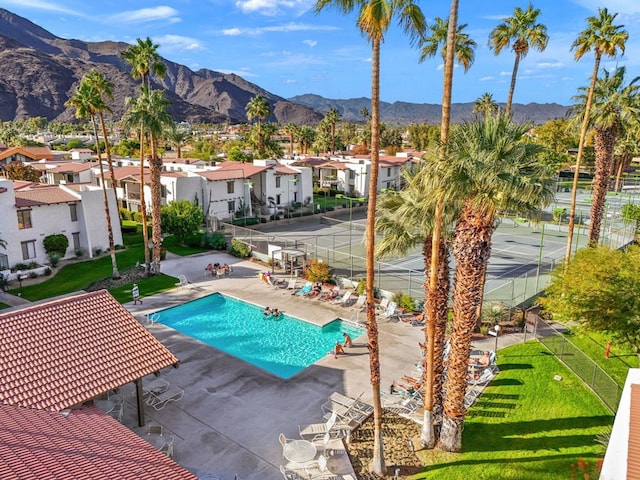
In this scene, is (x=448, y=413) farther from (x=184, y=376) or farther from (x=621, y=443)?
(x=184, y=376)

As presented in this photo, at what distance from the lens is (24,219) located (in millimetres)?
31516

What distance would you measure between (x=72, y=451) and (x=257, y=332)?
14121 millimetres

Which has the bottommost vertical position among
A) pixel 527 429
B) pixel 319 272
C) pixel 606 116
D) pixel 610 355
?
pixel 610 355

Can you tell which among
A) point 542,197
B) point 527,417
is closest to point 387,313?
point 527,417

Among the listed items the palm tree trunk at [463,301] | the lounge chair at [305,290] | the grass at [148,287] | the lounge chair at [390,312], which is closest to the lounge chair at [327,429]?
the palm tree trunk at [463,301]

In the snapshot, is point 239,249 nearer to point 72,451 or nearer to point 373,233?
point 373,233

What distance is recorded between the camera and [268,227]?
48.5 m

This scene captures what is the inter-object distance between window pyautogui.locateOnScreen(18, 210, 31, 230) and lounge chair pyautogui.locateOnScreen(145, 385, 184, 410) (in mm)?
21708

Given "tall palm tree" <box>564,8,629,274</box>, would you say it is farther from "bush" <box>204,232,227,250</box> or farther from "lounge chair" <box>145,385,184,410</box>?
"bush" <box>204,232,227,250</box>

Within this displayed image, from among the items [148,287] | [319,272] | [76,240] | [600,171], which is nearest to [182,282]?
[148,287]

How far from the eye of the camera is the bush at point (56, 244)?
32.6 meters

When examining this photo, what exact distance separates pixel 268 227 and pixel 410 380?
109 feet

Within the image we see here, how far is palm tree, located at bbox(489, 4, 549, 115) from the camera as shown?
23.0 m

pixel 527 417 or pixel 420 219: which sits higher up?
pixel 420 219
